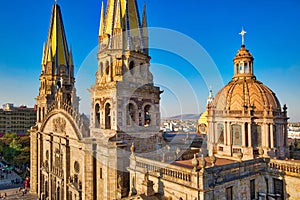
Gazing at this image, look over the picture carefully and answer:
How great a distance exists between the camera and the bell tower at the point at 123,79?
26.9 m

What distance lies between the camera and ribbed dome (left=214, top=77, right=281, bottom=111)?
26500 millimetres

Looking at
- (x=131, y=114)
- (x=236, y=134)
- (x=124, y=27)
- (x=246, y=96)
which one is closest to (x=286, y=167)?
(x=236, y=134)

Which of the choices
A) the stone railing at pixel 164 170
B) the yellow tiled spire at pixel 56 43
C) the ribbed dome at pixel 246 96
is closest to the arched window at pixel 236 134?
the ribbed dome at pixel 246 96

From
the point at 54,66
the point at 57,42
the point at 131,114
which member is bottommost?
the point at 131,114

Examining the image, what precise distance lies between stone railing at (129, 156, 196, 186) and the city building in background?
354ft

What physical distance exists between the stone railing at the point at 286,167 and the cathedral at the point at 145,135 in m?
0.08

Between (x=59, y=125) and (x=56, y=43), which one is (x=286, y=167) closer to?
(x=59, y=125)

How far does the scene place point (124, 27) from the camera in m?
28.8

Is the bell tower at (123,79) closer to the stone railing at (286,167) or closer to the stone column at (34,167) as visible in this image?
the stone railing at (286,167)

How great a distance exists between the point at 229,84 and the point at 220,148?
7300mm

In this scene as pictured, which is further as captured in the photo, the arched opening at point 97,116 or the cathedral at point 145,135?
the arched opening at point 97,116

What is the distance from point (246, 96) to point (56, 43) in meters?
34.2

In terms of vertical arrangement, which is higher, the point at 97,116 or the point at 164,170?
the point at 97,116

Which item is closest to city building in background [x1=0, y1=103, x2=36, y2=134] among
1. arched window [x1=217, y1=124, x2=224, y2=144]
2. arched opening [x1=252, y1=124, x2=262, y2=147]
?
arched window [x1=217, y1=124, x2=224, y2=144]
